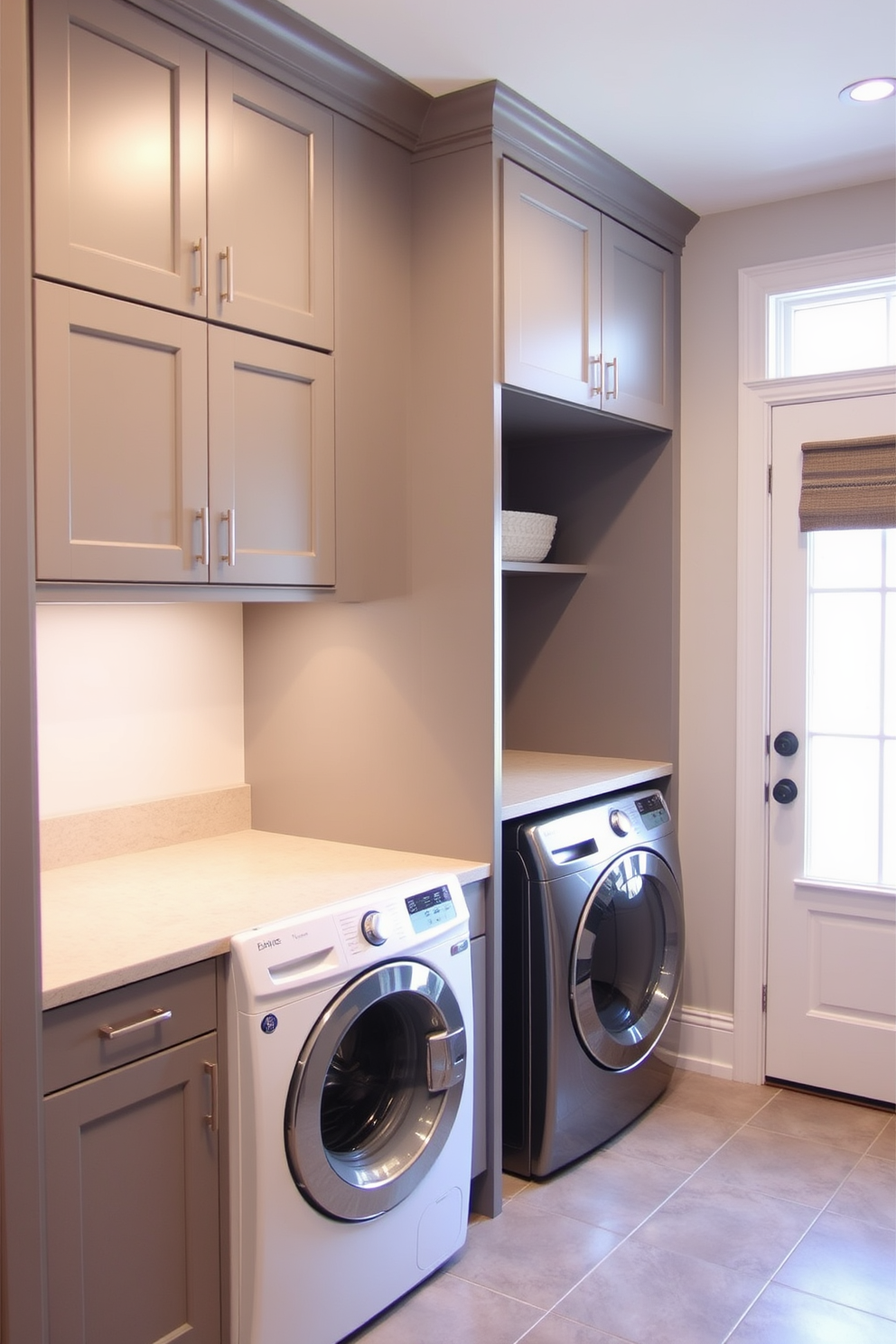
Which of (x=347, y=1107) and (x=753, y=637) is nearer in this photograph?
(x=347, y=1107)

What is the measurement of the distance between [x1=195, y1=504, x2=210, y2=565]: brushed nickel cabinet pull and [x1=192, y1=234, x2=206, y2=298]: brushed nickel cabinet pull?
398mm

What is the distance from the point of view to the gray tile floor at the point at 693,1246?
2.24 m

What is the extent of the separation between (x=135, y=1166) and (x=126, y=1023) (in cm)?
23

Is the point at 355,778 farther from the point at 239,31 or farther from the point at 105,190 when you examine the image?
the point at 239,31

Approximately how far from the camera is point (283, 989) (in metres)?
1.97

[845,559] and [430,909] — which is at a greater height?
[845,559]

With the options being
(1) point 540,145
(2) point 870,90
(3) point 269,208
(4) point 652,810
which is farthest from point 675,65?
(4) point 652,810

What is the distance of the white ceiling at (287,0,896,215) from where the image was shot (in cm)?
225

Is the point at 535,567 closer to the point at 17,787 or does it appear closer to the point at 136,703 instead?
the point at 136,703

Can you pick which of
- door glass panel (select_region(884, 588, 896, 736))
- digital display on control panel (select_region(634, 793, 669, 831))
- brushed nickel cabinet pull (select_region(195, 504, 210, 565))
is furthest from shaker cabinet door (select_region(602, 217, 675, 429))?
brushed nickel cabinet pull (select_region(195, 504, 210, 565))

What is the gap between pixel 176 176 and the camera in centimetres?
208

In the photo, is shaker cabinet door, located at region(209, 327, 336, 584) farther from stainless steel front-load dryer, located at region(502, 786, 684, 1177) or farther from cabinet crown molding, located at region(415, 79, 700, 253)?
stainless steel front-load dryer, located at region(502, 786, 684, 1177)

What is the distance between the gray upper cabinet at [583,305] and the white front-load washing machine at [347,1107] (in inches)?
51.3

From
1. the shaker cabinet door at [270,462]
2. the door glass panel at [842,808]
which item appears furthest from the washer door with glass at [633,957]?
the shaker cabinet door at [270,462]
